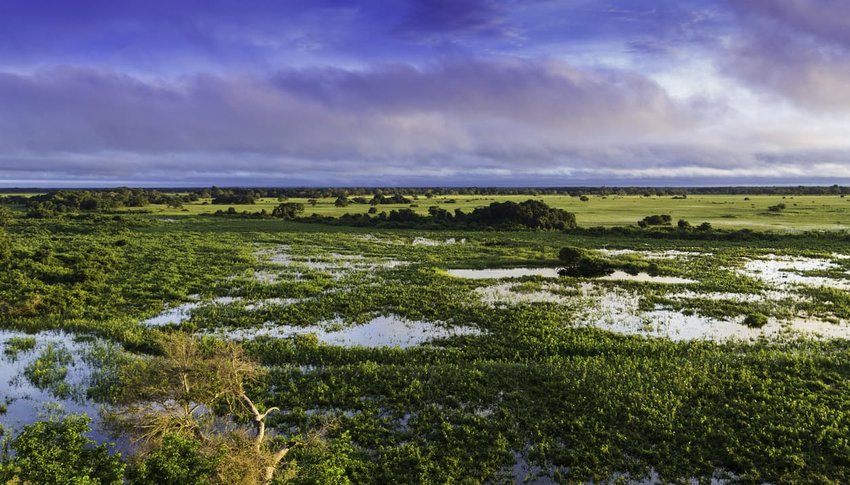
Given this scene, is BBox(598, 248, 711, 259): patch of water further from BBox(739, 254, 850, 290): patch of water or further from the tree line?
the tree line

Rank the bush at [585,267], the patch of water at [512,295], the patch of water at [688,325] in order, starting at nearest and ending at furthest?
the patch of water at [688,325]
the patch of water at [512,295]
the bush at [585,267]

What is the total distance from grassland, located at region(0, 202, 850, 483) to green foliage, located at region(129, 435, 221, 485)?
2.17 m

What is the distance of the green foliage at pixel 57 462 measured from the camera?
8945 mm

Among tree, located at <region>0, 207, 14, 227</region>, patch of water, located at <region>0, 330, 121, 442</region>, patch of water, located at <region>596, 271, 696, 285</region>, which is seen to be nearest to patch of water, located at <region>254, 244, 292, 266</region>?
patch of water, located at <region>0, 330, 121, 442</region>

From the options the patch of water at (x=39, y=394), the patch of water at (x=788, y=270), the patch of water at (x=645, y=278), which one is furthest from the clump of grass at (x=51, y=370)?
the patch of water at (x=788, y=270)

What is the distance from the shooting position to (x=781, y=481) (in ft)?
42.0

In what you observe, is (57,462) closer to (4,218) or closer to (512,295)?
(512,295)

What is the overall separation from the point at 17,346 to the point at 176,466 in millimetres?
18480

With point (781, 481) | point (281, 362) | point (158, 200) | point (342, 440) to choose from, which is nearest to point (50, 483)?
point (342, 440)

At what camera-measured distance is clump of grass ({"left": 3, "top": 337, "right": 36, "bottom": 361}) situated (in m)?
21.3

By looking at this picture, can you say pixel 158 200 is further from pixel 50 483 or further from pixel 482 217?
pixel 50 483

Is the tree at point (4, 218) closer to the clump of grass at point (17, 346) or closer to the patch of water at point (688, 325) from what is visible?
the clump of grass at point (17, 346)

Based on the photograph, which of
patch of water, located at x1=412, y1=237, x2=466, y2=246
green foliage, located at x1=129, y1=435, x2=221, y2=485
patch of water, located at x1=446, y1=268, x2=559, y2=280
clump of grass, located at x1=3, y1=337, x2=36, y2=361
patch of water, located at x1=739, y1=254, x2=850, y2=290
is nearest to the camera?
green foliage, located at x1=129, y1=435, x2=221, y2=485

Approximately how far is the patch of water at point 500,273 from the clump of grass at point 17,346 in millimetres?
28034
